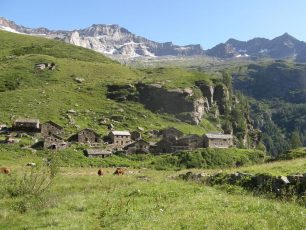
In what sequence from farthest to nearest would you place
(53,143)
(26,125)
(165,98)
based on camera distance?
(165,98)
(26,125)
(53,143)

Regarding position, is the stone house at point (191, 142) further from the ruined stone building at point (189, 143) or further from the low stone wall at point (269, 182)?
the low stone wall at point (269, 182)

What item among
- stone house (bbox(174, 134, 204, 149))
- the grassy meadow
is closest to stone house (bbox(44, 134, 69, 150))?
stone house (bbox(174, 134, 204, 149))

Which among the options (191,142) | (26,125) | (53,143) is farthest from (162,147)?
(26,125)

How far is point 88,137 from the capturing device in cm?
12212

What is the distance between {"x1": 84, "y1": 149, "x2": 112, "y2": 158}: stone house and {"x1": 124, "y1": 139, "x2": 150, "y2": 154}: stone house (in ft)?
27.0

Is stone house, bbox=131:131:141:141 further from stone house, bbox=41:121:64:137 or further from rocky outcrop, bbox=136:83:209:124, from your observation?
rocky outcrop, bbox=136:83:209:124

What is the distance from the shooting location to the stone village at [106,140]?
10893 centimetres

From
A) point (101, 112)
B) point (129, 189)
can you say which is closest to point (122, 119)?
point (101, 112)

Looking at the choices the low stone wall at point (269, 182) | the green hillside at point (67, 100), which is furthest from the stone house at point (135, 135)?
the low stone wall at point (269, 182)

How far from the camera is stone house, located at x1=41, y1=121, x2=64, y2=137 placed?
394ft

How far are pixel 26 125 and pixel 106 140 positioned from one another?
76.3 feet

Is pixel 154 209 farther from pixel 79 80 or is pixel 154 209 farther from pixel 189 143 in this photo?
pixel 79 80

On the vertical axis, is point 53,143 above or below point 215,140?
above

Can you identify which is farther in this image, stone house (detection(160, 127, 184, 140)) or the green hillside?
the green hillside
